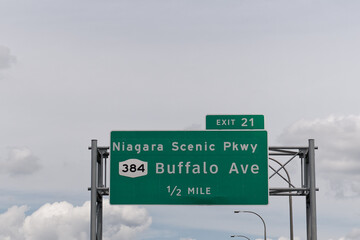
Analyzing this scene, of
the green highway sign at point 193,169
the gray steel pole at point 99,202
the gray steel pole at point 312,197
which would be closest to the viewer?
the green highway sign at point 193,169

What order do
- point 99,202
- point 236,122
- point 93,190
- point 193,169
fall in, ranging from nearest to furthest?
point 193,169 → point 93,190 → point 99,202 → point 236,122

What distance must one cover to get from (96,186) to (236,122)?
6672 mm

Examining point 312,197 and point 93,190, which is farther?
point 312,197

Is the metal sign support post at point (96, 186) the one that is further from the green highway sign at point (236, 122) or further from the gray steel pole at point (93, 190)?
the green highway sign at point (236, 122)

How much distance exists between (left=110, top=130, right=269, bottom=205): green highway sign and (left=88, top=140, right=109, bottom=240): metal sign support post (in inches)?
35.3

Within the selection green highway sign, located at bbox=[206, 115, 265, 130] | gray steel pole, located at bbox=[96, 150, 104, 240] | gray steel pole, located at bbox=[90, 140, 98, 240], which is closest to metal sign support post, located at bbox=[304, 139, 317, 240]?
green highway sign, located at bbox=[206, 115, 265, 130]

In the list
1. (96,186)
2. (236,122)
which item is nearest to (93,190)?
(96,186)

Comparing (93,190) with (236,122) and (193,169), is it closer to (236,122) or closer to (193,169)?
(193,169)

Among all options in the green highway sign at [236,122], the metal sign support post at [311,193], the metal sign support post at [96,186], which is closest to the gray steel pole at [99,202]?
the metal sign support post at [96,186]

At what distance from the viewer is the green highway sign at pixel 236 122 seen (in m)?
30.9

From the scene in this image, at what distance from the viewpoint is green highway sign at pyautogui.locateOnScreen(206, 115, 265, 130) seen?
3088 centimetres

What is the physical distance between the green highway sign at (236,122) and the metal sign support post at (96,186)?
5793mm

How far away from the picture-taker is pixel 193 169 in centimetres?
2602

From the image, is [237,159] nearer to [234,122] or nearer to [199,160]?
[199,160]
